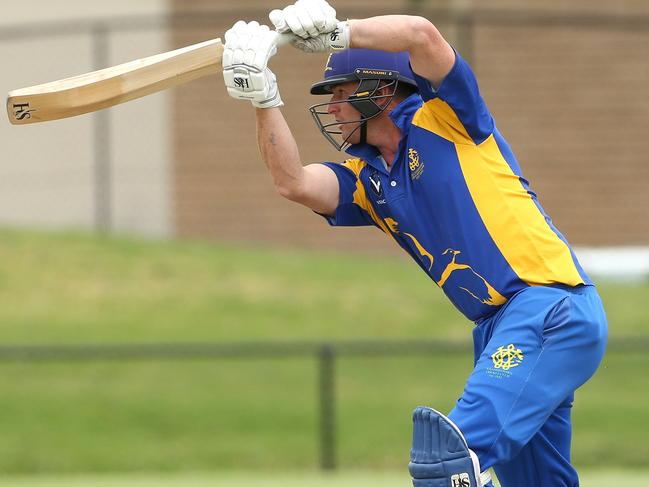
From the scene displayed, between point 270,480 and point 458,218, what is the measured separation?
14.0 feet

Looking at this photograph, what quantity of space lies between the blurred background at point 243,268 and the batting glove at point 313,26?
4455mm

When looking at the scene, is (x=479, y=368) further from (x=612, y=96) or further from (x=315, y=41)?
(x=612, y=96)

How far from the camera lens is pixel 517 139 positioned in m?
14.9

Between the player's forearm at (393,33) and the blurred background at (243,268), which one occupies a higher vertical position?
the player's forearm at (393,33)

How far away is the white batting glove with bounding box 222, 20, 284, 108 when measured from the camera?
14.5ft

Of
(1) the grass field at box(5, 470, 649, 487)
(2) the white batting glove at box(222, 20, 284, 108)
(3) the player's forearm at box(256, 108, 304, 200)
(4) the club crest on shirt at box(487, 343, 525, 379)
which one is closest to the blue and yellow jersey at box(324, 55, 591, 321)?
(4) the club crest on shirt at box(487, 343, 525, 379)

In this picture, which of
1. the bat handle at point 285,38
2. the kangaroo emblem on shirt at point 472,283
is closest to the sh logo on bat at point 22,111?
the bat handle at point 285,38

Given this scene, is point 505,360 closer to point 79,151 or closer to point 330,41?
point 330,41

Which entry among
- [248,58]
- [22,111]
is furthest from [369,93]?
[22,111]

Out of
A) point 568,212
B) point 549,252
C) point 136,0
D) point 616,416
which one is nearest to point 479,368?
point 549,252

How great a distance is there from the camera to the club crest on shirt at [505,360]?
430cm

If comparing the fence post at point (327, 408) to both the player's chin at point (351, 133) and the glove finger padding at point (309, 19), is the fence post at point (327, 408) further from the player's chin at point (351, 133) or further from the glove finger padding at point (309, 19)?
the glove finger padding at point (309, 19)

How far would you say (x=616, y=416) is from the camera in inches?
384

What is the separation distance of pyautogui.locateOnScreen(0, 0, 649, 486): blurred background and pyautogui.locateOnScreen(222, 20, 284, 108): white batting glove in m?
4.33
